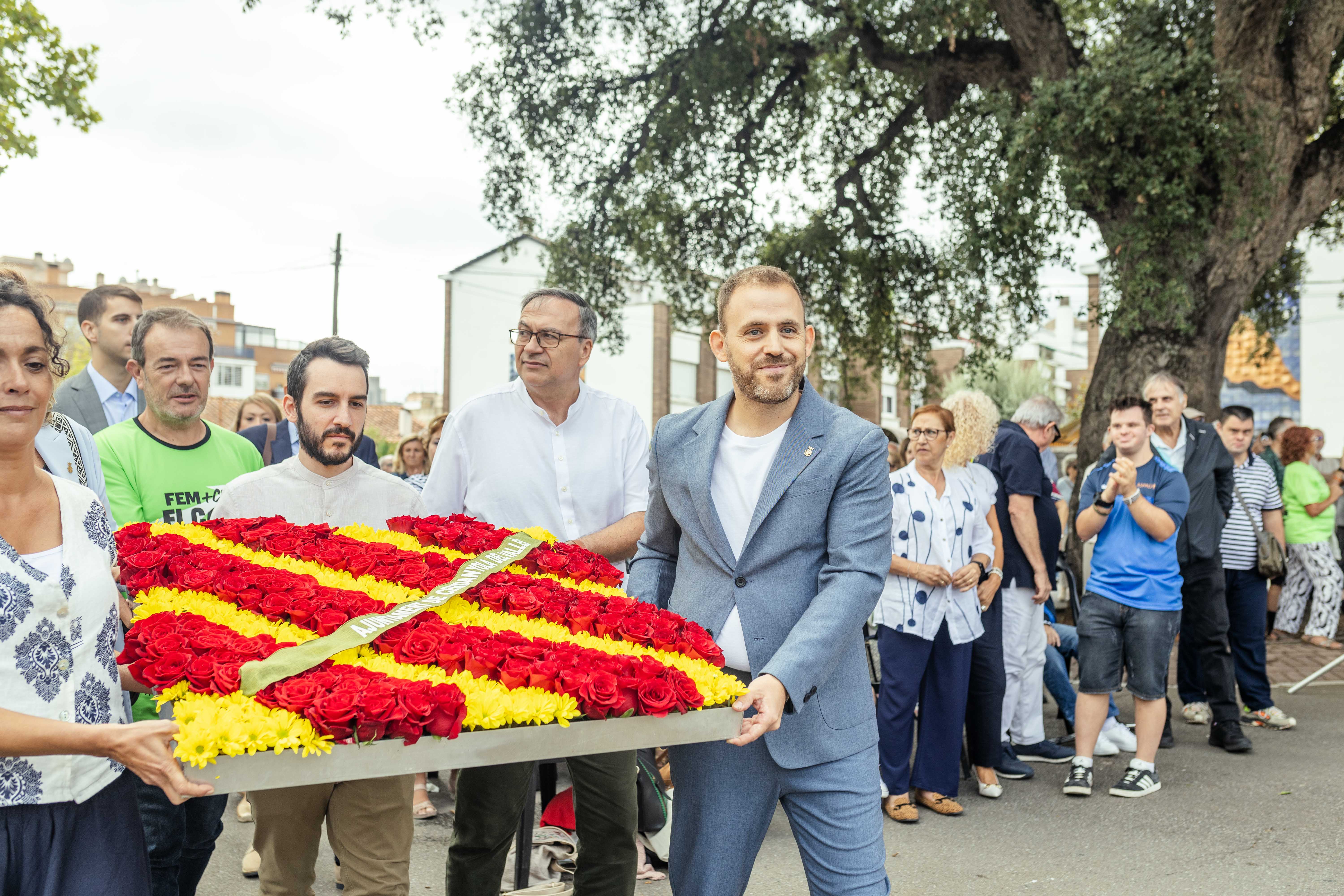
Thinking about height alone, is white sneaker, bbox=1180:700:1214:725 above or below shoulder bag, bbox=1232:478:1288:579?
below

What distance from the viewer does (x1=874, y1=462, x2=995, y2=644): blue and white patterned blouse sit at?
19.9ft

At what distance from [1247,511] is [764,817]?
6375 millimetres

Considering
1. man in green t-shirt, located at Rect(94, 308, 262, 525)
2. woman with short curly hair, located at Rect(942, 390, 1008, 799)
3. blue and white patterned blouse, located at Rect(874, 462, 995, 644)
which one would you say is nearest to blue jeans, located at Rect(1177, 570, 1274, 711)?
woman with short curly hair, located at Rect(942, 390, 1008, 799)

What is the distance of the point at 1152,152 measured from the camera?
34.5 ft

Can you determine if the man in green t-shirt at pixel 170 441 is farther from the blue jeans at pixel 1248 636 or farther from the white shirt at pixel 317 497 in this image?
the blue jeans at pixel 1248 636

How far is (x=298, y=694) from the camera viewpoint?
2.04m

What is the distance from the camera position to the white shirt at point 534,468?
4395 millimetres

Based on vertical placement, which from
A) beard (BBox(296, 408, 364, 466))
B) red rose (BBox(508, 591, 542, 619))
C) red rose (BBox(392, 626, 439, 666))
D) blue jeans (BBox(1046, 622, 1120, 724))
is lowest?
blue jeans (BBox(1046, 622, 1120, 724))

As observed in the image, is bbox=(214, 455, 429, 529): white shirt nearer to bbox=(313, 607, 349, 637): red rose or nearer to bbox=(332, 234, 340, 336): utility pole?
bbox=(313, 607, 349, 637): red rose

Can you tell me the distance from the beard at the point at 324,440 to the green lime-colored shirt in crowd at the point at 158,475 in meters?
0.40

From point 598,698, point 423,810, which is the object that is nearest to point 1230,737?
point 423,810

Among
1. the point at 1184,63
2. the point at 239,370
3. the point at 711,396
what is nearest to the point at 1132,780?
the point at 1184,63

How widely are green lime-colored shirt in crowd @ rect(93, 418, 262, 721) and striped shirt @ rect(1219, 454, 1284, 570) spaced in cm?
644

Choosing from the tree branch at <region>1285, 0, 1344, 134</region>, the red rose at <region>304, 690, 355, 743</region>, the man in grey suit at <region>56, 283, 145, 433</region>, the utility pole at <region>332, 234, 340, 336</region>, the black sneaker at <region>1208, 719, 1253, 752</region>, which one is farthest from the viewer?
the utility pole at <region>332, 234, 340, 336</region>
